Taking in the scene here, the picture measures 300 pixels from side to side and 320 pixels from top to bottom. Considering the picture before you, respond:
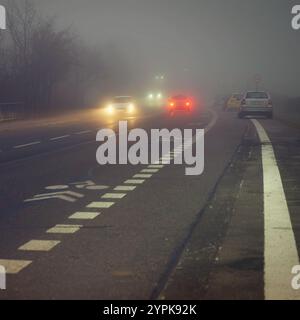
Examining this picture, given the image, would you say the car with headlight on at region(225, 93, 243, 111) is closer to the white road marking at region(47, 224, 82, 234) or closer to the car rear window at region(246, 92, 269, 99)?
the car rear window at region(246, 92, 269, 99)

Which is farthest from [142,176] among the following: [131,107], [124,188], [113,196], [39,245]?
[131,107]

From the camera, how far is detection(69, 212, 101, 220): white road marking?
27.3 feet

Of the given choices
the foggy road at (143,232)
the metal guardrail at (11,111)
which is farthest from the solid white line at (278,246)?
the metal guardrail at (11,111)

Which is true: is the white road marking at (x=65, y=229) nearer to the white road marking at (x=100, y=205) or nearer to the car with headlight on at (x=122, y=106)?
the white road marking at (x=100, y=205)

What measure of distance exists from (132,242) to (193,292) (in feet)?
6.35

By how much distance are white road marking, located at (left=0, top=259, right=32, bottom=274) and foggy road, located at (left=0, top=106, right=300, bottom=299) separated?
0.02m

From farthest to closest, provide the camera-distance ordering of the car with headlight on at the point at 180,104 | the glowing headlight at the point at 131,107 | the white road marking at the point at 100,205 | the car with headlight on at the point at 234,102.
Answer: the car with headlight on at the point at 234,102, the car with headlight on at the point at 180,104, the glowing headlight at the point at 131,107, the white road marking at the point at 100,205

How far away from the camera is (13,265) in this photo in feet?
19.7

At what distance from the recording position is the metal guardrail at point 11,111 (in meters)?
43.2

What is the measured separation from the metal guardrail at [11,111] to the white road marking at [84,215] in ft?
110

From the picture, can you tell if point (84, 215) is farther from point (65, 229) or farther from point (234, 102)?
point (234, 102)

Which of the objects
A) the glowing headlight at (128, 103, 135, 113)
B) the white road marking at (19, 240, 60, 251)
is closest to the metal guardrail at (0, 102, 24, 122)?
the glowing headlight at (128, 103, 135, 113)
